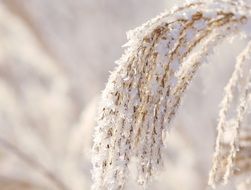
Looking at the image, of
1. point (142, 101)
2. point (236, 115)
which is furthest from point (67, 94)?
point (142, 101)

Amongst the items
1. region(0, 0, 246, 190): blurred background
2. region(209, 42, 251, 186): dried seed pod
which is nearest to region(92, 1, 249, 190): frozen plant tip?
region(209, 42, 251, 186): dried seed pod

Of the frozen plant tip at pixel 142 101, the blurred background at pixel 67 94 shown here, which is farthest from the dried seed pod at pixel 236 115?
the blurred background at pixel 67 94

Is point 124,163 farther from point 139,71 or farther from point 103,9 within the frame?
point 103,9

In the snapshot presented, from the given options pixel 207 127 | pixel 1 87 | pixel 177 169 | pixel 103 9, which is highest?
pixel 103 9

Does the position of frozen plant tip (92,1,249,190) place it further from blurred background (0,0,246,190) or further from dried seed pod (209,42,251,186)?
blurred background (0,0,246,190)

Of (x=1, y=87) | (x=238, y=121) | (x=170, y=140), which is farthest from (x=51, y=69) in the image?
(x=238, y=121)
